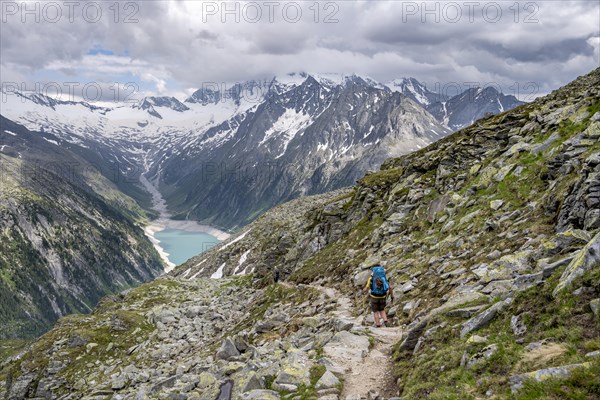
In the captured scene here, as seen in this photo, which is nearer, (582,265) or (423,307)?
(582,265)

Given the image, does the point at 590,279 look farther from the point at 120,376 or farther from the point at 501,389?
the point at 120,376

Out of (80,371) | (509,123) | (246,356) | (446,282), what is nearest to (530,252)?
(446,282)

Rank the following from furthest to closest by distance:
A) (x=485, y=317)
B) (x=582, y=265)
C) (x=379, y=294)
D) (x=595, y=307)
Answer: (x=379, y=294)
(x=485, y=317)
(x=582, y=265)
(x=595, y=307)

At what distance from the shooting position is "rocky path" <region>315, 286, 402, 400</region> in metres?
14.9

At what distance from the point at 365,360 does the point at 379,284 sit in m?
5.04

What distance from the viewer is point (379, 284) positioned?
21.8m

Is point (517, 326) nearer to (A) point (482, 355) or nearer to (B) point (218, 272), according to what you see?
(A) point (482, 355)

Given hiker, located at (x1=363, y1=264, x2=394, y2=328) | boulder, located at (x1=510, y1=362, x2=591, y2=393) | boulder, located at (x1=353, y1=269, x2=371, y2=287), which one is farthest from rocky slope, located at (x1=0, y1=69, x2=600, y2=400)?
hiker, located at (x1=363, y1=264, x2=394, y2=328)

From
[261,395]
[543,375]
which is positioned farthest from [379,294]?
[543,375]

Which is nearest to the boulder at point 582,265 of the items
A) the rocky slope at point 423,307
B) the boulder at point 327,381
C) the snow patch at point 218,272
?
the rocky slope at point 423,307

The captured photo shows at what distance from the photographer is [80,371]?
39.2 m

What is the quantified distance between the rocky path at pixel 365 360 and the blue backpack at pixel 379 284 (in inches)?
73.1

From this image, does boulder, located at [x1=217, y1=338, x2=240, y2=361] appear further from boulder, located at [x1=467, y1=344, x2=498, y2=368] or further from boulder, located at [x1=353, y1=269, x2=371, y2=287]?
boulder, located at [x1=467, y1=344, x2=498, y2=368]

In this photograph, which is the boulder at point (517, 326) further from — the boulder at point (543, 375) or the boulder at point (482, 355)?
the boulder at point (543, 375)
